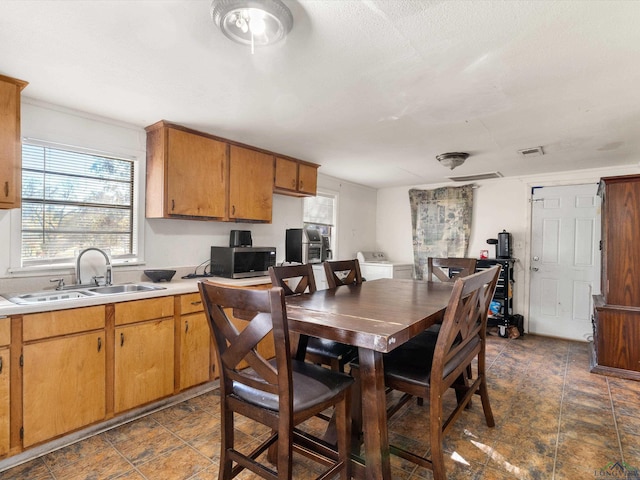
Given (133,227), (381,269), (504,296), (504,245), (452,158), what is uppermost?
(452,158)

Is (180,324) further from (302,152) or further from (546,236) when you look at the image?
(546,236)

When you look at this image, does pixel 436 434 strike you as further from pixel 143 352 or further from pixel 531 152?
pixel 531 152

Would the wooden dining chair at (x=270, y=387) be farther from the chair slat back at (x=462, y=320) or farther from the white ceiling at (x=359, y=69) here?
the white ceiling at (x=359, y=69)

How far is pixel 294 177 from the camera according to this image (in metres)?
3.99

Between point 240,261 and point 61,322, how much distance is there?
149 cm

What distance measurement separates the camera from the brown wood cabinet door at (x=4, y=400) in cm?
180

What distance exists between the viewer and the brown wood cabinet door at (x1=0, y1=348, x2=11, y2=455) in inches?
70.8

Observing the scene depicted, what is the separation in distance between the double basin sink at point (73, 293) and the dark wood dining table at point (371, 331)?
1.45 meters

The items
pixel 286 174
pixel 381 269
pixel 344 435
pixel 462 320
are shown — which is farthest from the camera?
pixel 381 269

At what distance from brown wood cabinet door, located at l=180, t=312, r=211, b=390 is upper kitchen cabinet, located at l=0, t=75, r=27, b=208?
132 cm

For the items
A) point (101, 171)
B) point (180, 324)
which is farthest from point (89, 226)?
point (180, 324)

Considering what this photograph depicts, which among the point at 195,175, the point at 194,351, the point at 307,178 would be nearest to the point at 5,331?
the point at 194,351

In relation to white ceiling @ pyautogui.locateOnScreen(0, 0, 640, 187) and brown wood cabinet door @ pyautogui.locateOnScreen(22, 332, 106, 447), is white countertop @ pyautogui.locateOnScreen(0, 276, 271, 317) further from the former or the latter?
white ceiling @ pyautogui.locateOnScreen(0, 0, 640, 187)

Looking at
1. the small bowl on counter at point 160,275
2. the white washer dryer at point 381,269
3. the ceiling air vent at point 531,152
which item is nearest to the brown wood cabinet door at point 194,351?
the small bowl on counter at point 160,275
